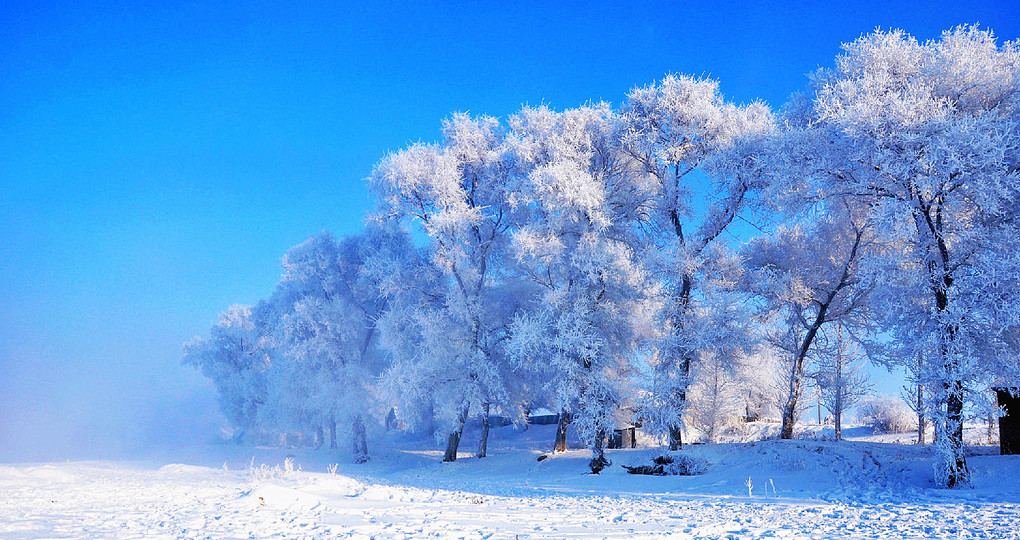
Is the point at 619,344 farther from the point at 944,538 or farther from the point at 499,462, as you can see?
the point at 944,538

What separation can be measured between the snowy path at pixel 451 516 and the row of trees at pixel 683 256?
5104mm

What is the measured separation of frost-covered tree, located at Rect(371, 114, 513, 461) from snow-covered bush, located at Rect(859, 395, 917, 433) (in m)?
22.3

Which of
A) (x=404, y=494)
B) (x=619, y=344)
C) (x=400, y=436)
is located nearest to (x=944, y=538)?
(x=404, y=494)

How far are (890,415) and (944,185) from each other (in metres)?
25.7

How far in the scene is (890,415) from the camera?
32.8 meters

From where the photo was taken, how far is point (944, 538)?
6785 mm

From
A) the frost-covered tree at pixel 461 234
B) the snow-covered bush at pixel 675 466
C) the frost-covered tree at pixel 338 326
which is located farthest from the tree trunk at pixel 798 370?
the frost-covered tree at pixel 338 326

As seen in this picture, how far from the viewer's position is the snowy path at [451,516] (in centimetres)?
699

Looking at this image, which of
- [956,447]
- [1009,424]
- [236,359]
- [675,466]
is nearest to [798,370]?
[1009,424]

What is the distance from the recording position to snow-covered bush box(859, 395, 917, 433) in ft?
106

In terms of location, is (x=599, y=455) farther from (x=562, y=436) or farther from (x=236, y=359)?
(x=236, y=359)

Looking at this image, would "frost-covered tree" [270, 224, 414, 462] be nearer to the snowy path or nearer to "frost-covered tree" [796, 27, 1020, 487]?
the snowy path

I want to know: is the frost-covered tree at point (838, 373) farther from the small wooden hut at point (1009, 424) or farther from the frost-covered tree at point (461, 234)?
the frost-covered tree at point (461, 234)

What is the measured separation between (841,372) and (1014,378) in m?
12.8
